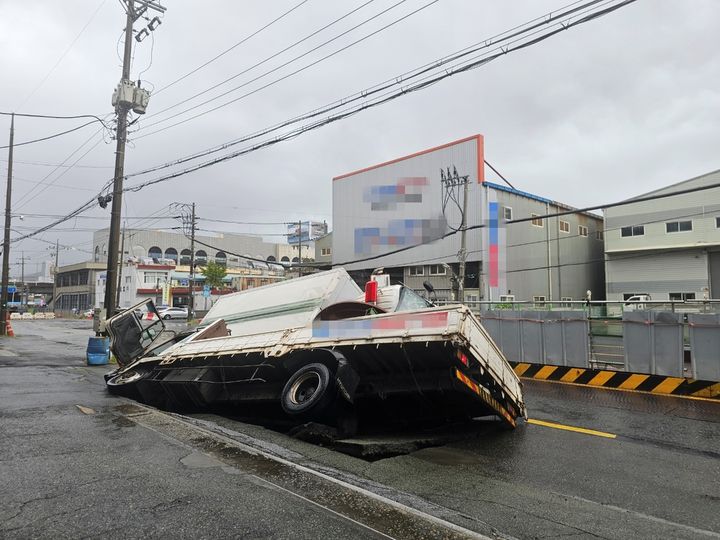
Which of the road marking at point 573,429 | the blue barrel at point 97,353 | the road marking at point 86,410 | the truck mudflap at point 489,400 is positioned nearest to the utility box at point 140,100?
the blue barrel at point 97,353

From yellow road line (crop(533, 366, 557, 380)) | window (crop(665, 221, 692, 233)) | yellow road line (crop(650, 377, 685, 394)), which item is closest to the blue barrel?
yellow road line (crop(533, 366, 557, 380))

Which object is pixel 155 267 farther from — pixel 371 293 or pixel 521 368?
pixel 371 293

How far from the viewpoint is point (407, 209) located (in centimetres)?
1609

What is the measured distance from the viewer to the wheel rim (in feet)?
19.6

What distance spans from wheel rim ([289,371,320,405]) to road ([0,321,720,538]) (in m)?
0.49

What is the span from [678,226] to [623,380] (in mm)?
24278

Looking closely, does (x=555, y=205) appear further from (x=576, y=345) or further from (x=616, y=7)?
(x=616, y=7)

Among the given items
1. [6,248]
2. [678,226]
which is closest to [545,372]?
[678,226]

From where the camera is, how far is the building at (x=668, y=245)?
2780 centimetres

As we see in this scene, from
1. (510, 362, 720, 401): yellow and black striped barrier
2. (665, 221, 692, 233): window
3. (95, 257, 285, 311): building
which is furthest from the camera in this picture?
(95, 257, 285, 311): building

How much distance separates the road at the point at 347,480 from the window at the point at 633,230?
2666 cm

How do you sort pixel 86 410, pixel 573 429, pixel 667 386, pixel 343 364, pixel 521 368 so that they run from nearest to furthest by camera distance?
pixel 343 364
pixel 573 429
pixel 86 410
pixel 667 386
pixel 521 368

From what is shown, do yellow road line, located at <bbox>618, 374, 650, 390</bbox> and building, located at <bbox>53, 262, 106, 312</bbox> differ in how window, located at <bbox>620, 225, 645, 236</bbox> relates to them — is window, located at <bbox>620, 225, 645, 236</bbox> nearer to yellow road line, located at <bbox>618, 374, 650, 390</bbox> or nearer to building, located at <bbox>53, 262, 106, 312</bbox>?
yellow road line, located at <bbox>618, 374, 650, 390</bbox>

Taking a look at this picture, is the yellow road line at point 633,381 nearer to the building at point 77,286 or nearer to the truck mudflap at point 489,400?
the truck mudflap at point 489,400
